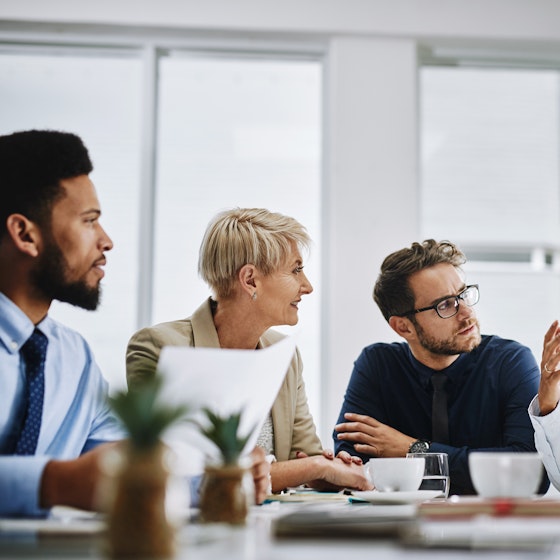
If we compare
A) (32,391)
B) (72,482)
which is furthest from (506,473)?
(32,391)

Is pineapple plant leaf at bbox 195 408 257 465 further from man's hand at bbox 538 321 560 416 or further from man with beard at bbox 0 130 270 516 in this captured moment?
man's hand at bbox 538 321 560 416

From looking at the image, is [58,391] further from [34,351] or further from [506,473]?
[506,473]

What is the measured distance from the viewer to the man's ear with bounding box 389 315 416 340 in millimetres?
2732

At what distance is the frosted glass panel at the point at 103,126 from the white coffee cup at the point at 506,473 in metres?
2.61

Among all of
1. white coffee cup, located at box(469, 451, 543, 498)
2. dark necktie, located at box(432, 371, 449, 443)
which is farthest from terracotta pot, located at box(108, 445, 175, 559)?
dark necktie, located at box(432, 371, 449, 443)

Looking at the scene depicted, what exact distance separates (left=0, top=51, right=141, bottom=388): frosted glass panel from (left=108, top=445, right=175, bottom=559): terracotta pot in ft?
9.56

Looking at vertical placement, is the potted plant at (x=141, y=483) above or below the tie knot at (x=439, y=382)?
below

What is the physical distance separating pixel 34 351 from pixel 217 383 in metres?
0.51

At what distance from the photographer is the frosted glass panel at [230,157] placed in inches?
145

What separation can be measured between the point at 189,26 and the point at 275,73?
1.55 feet

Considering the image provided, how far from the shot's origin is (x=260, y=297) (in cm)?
246

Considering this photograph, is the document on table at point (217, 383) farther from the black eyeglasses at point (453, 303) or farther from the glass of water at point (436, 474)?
the black eyeglasses at point (453, 303)

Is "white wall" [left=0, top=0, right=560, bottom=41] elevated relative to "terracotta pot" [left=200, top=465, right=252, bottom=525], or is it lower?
elevated

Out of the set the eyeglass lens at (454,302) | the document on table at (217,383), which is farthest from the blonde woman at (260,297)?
the document on table at (217,383)
